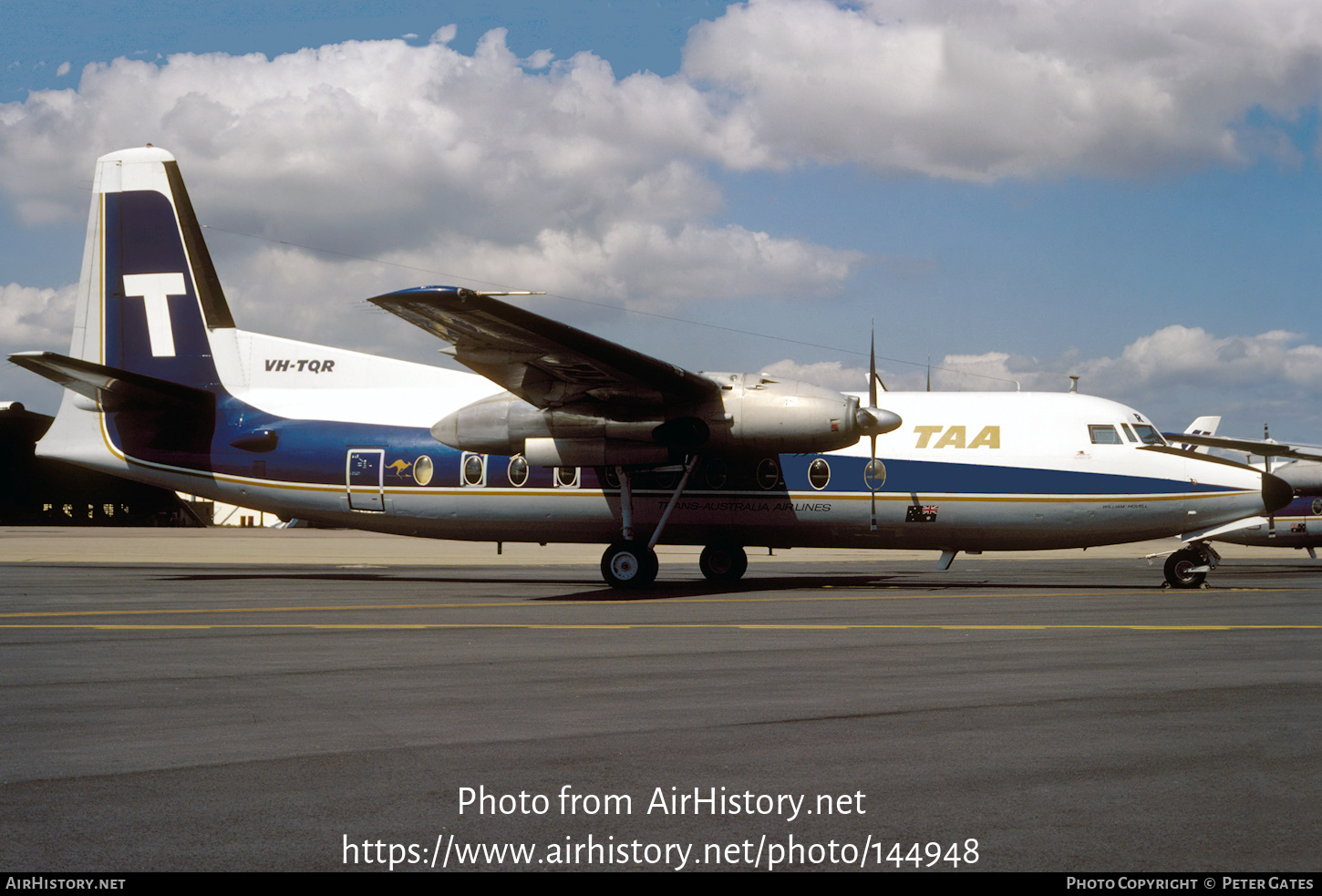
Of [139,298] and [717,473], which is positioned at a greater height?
[139,298]

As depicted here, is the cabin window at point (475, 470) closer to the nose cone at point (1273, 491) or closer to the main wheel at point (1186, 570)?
the main wheel at point (1186, 570)

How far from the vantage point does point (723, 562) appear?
2291cm

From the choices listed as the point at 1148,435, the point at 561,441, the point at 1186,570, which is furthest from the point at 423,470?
the point at 1186,570

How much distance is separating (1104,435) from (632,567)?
9357mm

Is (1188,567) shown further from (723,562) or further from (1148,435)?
(723,562)

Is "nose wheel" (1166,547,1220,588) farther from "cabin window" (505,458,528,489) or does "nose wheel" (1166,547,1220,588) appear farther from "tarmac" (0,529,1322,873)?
"cabin window" (505,458,528,489)

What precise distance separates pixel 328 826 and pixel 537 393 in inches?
640

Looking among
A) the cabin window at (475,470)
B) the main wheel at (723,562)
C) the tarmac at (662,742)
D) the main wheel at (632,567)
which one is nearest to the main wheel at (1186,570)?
the tarmac at (662,742)

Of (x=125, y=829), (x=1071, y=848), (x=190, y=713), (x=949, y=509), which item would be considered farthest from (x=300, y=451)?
(x=1071, y=848)

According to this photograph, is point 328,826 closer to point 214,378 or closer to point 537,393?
point 537,393

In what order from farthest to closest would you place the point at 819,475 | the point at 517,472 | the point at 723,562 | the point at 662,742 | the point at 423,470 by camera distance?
the point at 723,562, the point at 423,470, the point at 517,472, the point at 819,475, the point at 662,742

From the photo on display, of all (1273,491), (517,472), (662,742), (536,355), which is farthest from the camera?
(517,472)

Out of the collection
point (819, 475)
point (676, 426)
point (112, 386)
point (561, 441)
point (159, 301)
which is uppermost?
point (159, 301)

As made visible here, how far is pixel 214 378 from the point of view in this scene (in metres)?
24.6
